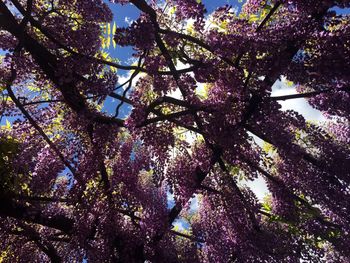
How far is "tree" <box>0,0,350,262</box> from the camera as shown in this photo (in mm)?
5051

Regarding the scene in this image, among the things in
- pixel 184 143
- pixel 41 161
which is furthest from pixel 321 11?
pixel 41 161

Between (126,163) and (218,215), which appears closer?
(126,163)

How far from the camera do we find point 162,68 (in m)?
6.19

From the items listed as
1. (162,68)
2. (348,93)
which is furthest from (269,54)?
(348,93)

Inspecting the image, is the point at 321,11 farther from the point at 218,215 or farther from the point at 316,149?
the point at 218,215

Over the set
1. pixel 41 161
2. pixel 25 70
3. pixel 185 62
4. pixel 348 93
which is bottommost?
pixel 41 161

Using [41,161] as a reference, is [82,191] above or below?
below

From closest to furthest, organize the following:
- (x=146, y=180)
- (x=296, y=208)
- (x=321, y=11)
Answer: (x=321, y=11)
(x=296, y=208)
(x=146, y=180)

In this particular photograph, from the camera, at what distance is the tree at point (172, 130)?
5.05 meters

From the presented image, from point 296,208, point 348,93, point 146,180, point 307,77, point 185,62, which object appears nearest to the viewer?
point 307,77

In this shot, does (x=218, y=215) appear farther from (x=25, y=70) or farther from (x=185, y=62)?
(x=25, y=70)

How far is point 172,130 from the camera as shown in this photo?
5949mm

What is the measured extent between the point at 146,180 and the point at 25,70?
14.4 feet

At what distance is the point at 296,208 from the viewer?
805cm
